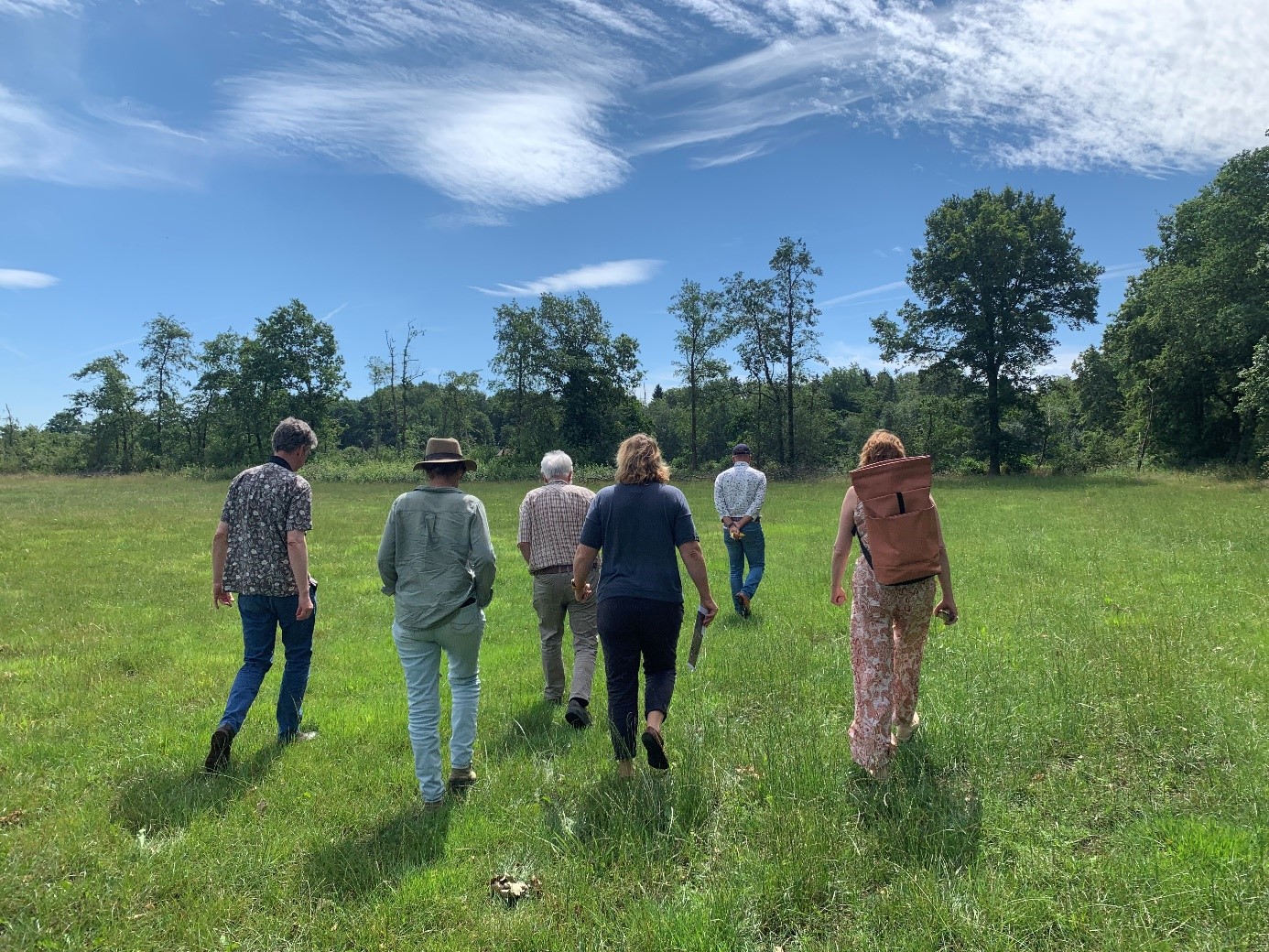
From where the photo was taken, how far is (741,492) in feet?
28.8

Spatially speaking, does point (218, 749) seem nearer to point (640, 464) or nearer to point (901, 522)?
point (640, 464)

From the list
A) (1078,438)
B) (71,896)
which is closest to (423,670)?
(71,896)

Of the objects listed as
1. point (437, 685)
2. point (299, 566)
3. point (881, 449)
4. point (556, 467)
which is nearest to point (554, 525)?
point (556, 467)

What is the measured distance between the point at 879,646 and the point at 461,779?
291 cm

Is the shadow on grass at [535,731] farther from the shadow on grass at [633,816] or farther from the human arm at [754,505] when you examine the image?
the human arm at [754,505]

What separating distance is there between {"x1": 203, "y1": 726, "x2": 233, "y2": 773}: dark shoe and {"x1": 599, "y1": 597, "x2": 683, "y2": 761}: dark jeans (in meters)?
2.80

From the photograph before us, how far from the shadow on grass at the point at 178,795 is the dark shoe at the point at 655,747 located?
8.98ft

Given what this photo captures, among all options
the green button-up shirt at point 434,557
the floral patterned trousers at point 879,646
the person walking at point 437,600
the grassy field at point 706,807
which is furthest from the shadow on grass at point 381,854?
the floral patterned trousers at point 879,646

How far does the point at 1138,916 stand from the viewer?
2.88 m

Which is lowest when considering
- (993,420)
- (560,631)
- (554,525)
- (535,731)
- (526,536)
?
(535,731)

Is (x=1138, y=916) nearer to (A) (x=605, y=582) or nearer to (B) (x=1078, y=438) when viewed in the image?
(A) (x=605, y=582)

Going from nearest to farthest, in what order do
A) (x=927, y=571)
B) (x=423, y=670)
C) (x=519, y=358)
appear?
1. (x=927, y=571)
2. (x=423, y=670)
3. (x=519, y=358)

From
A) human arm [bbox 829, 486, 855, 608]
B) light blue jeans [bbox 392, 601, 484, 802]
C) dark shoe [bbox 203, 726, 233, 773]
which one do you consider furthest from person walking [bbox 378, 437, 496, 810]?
human arm [bbox 829, 486, 855, 608]

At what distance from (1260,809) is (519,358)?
60.8m
